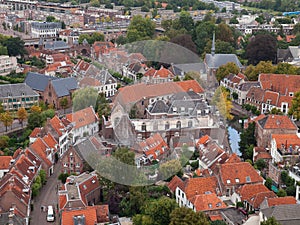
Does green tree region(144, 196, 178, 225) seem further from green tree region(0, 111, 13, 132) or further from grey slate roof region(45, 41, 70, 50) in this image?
grey slate roof region(45, 41, 70, 50)

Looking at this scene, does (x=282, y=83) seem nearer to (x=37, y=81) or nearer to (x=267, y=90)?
(x=267, y=90)

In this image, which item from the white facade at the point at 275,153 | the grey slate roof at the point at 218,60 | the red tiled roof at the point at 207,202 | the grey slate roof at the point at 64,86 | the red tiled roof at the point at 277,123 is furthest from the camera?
the grey slate roof at the point at 218,60

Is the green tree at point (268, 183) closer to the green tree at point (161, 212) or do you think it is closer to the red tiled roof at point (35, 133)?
the green tree at point (161, 212)

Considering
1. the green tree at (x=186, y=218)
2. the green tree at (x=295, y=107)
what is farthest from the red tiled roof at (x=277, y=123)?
the green tree at (x=186, y=218)

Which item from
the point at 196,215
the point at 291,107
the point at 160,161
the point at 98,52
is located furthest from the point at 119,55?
the point at 196,215

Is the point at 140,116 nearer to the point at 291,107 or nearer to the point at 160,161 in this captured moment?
the point at 160,161
